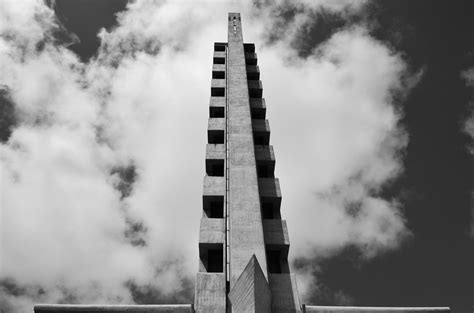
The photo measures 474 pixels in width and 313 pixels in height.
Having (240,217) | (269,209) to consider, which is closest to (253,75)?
(269,209)

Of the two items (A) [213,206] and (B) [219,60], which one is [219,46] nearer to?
A: (B) [219,60]

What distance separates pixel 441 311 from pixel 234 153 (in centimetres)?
843

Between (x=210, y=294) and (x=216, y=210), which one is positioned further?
(x=216, y=210)

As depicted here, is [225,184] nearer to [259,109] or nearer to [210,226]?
[210,226]

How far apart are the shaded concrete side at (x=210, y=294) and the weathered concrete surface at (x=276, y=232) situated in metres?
2.70

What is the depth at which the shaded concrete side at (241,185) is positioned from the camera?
1187cm

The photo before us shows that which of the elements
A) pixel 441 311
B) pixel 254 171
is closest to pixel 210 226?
pixel 254 171

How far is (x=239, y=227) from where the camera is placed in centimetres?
1252

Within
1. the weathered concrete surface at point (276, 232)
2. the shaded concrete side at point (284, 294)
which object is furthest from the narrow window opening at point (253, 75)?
the shaded concrete side at point (284, 294)

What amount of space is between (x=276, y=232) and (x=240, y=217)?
1.79 metres

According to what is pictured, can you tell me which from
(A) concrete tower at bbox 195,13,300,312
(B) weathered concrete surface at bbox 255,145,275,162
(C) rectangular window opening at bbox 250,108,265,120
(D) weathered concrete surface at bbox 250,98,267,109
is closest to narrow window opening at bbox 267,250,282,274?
(A) concrete tower at bbox 195,13,300,312

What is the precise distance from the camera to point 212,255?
13.6m

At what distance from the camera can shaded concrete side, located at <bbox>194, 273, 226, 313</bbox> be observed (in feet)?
35.4

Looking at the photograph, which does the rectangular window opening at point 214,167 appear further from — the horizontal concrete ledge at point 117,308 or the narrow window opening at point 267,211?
the horizontal concrete ledge at point 117,308
